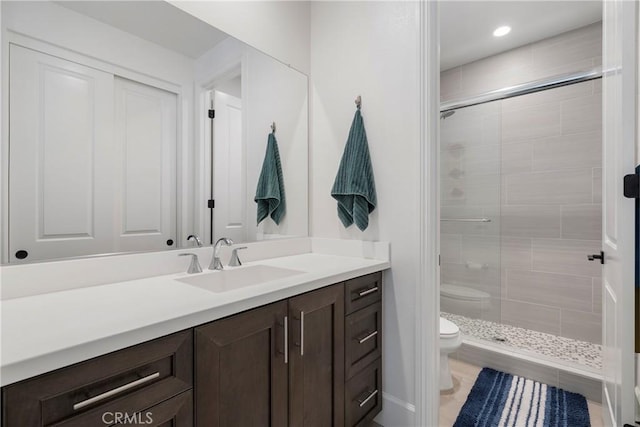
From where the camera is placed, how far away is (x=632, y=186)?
1.04 meters

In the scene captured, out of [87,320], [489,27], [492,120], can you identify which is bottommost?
[87,320]

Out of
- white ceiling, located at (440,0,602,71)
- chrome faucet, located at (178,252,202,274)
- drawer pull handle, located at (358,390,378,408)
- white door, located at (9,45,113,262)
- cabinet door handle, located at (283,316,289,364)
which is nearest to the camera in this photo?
white door, located at (9,45,113,262)

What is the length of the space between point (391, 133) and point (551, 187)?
1719 mm

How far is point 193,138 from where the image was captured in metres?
1.45

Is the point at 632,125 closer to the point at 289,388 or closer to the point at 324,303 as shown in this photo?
the point at 324,303

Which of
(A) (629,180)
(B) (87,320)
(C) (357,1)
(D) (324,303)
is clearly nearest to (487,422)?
(D) (324,303)

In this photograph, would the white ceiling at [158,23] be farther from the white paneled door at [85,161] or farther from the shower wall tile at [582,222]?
the shower wall tile at [582,222]

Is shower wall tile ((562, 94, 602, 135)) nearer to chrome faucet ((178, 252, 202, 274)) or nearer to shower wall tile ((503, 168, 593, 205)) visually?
shower wall tile ((503, 168, 593, 205))

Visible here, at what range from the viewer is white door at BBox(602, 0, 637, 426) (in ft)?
3.52

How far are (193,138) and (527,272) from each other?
8.98 feet

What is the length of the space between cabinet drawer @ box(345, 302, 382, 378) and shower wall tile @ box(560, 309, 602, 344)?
1.81 metres

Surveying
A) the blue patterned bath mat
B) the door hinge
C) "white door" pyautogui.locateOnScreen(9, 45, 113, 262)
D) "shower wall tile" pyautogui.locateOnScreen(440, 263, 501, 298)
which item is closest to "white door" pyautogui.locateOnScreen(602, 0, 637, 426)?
the door hinge

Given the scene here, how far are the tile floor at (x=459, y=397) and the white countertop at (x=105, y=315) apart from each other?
1.16 metres

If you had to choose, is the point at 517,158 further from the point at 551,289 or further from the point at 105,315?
the point at 105,315
